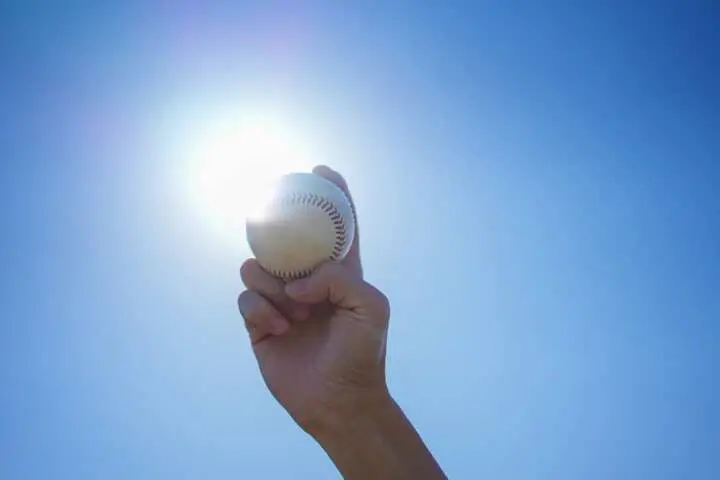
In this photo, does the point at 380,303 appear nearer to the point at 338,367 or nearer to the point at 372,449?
the point at 338,367

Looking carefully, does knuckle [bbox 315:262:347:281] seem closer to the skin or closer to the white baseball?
the skin

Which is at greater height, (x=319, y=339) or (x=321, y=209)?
(x=321, y=209)

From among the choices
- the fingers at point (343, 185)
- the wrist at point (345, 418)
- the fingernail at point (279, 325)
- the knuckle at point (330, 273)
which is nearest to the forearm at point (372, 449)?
the wrist at point (345, 418)

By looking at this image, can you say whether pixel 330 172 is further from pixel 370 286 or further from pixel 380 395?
pixel 380 395

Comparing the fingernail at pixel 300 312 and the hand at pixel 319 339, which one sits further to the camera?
the fingernail at pixel 300 312

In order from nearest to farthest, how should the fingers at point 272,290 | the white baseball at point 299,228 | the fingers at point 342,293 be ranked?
the fingers at point 342,293 < the fingers at point 272,290 < the white baseball at point 299,228

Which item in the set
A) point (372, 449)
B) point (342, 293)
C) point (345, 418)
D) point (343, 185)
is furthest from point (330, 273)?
point (343, 185)

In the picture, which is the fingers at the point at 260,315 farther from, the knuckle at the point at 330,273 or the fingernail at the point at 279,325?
the knuckle at the point at 330,273

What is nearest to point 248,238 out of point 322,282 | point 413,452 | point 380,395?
point 322,282
